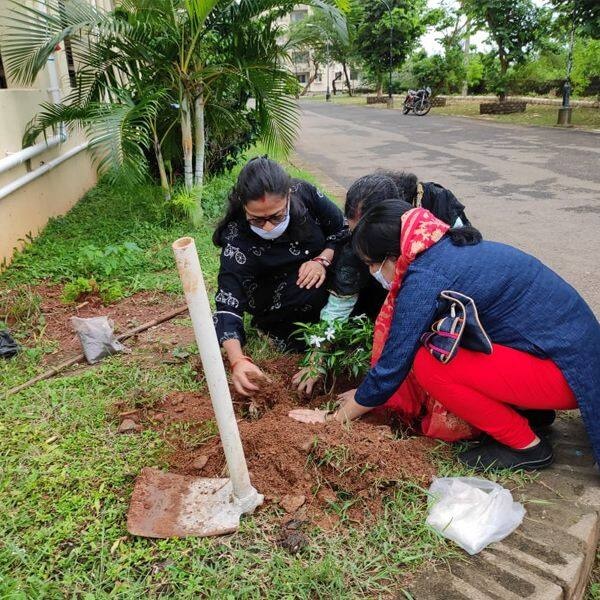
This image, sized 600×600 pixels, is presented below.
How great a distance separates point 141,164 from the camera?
13.9ft

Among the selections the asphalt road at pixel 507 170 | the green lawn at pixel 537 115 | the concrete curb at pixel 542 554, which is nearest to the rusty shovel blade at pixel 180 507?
the concrete curb at pixel 542 554

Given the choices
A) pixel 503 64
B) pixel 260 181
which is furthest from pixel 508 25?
pixel 260 181

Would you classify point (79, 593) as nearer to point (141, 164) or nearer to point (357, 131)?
point (141, 164)

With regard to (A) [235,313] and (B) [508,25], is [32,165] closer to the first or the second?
(A) [235,313]

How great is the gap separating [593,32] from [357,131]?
5.96 m

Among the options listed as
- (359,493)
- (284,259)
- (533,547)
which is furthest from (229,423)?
(284,259)

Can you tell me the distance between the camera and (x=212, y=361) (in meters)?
1.52

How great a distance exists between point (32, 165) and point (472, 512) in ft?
15.5

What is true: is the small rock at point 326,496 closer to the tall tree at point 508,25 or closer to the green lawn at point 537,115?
the green lawn at point 537,115

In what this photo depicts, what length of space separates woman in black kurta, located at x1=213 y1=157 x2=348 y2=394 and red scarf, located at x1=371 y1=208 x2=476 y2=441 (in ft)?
1.85

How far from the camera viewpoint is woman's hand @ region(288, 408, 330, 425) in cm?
213

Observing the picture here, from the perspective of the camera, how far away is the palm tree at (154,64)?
14.2 ft

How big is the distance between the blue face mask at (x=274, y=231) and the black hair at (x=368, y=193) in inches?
11.3

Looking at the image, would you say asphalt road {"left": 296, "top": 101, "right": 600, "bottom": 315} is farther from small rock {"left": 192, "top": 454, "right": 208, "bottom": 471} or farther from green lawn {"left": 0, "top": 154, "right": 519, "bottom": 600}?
small rock {"left": 192, "top": 454, "right": 208, "bottom": 471}
